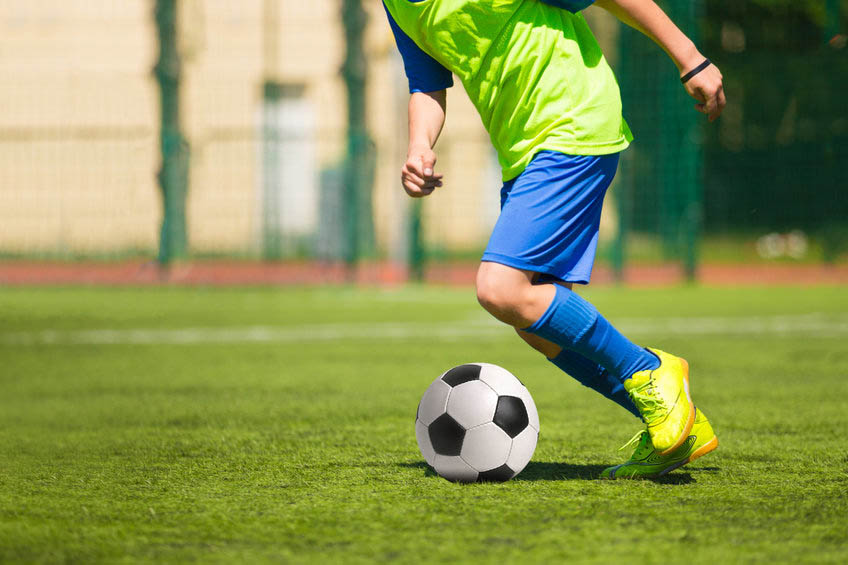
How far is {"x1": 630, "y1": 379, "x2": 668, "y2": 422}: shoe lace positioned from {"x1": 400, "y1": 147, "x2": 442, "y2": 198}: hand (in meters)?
0.72

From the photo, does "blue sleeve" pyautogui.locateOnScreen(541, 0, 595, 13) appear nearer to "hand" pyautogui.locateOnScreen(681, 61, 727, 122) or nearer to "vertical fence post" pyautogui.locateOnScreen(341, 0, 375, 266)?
"hand" pyautogui.locateOnScreen(681, 61, 727, 122)

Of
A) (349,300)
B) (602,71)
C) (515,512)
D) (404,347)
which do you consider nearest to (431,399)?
(515,512)

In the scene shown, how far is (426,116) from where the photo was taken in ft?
10.2

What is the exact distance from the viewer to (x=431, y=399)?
3.10 meters

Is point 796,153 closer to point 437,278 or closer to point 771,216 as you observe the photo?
point 771,216

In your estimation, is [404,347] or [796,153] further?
[796,153]

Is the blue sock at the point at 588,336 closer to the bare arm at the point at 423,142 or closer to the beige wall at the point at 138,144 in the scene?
the bare arm at the point at 423,142

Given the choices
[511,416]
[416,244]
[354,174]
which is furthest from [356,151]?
[511,416]

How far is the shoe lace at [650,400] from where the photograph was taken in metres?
2.84

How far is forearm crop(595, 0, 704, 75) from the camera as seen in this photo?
9.23ft

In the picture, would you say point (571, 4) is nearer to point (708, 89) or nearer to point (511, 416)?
point (708, 89)

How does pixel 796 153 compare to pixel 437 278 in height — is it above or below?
above

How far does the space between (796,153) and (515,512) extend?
1216 cm

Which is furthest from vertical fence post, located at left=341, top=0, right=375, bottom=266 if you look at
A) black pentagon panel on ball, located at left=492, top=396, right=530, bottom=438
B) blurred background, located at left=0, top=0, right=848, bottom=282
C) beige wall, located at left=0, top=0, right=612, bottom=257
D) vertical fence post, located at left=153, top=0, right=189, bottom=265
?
black pentagon panel on ball, located at left=492, top=396, right=530, bottom=438
